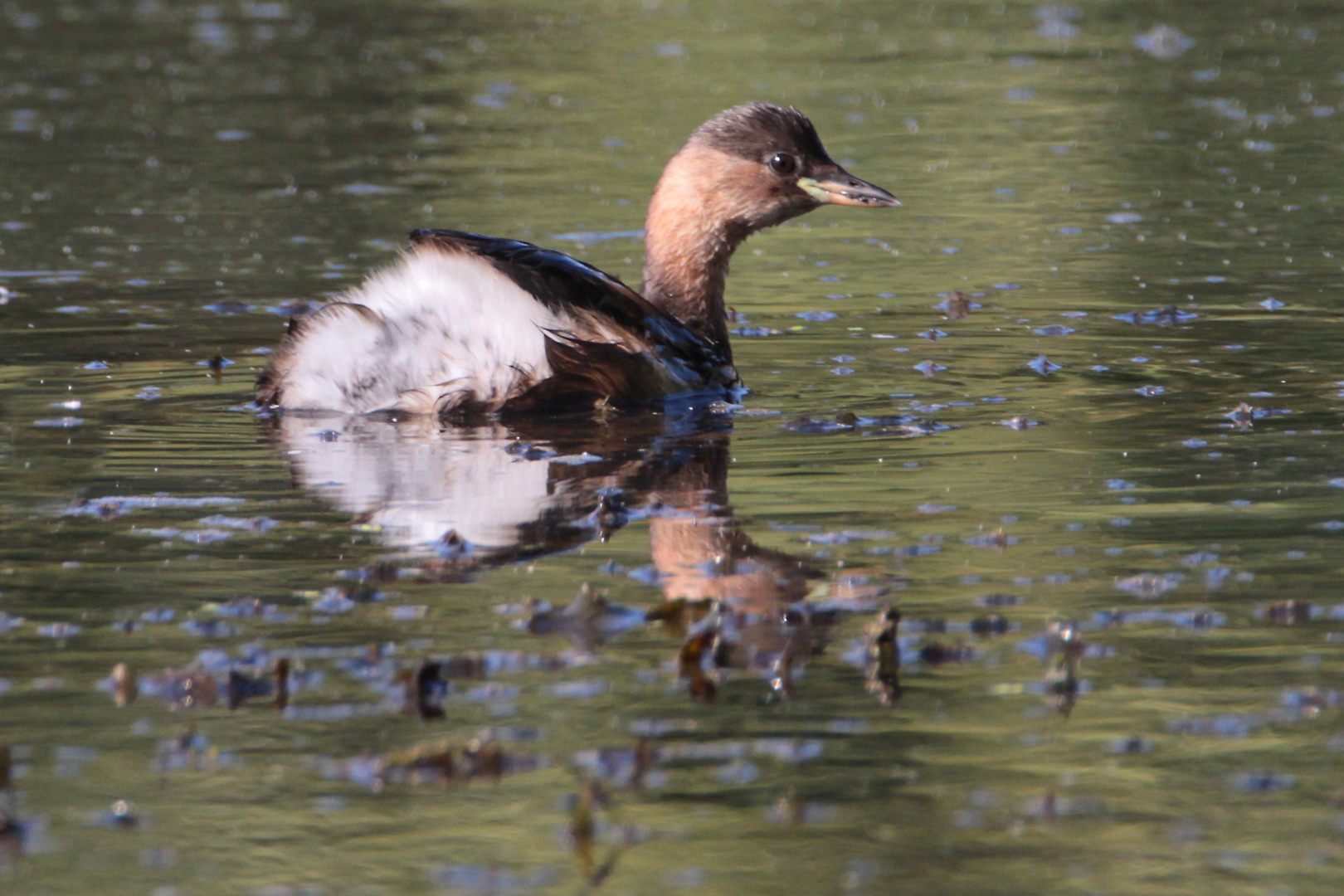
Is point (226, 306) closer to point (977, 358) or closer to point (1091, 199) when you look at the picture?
point (977, 358)

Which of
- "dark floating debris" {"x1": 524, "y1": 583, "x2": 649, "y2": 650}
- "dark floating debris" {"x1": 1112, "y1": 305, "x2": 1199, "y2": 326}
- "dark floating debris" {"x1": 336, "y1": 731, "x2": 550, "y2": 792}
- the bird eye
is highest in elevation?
A: the bird eye

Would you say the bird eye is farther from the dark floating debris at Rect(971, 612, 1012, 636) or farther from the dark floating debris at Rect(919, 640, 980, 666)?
the dark floating debris at Rect(919, 640, 980, 666)

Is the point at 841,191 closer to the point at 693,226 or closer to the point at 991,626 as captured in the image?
the point at 693,226

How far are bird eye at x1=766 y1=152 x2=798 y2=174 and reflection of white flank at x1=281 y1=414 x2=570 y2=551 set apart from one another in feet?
6.93

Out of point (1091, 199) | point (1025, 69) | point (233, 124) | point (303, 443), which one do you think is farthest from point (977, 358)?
point (1025, 69)

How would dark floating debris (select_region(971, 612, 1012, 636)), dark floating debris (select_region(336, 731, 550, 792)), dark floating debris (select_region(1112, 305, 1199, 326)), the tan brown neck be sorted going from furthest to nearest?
dark floating debris (select_region(1112, 305, 1199, 326)), the tan brown neck, dark floating debris (select_region(971, 612, 1012, 636)), dark floating debris (select_region(336, 731, 550, 792))

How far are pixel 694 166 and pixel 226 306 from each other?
2595 millimetres

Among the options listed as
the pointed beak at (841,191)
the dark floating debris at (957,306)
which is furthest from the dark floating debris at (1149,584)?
the dark floating debris at (957,306)

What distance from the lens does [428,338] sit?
6883mm

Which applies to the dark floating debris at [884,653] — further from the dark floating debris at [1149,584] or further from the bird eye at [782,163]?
the bird eye at [782,163]

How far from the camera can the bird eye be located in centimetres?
842

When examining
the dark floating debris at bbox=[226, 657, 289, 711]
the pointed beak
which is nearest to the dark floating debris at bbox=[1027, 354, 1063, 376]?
the pointed beak

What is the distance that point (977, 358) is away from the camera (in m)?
8.12

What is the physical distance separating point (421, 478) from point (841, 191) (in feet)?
9.76
